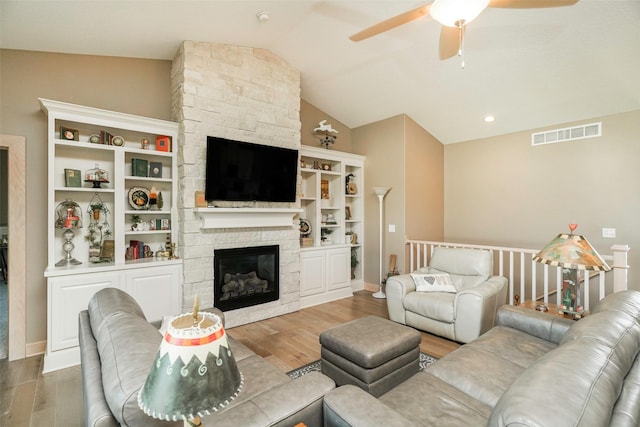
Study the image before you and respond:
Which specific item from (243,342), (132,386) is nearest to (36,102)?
(243,342)

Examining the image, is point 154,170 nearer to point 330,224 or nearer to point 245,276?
point 245,276

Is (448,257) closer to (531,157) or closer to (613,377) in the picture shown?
(531,157)

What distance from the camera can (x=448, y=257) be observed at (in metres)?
3.88

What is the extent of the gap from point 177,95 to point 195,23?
83cm

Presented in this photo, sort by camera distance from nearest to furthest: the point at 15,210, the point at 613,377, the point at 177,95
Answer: the point at 613,377 → the point at 15,210 → the point at 177,95

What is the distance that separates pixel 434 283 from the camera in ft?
11.7

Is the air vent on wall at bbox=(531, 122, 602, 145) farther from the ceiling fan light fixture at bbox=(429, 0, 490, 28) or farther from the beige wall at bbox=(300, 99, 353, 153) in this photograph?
the ceiling fan light fixture at bbox=(429, 0, 490, 28)

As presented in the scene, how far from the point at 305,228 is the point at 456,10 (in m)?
3.54

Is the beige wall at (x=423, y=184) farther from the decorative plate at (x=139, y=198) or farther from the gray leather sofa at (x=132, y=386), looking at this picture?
the gray leather sofa at (x=132, y=386)

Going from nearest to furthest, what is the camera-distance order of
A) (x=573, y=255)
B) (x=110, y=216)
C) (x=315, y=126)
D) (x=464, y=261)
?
(x=573, y=255)
(x=110, y=216)
(x=464, y=261)
(x=315, y=126)

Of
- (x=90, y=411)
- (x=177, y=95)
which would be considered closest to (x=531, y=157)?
(x=177, y=95)

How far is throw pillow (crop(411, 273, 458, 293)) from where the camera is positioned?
351cm

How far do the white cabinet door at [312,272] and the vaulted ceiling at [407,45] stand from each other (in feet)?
8.27

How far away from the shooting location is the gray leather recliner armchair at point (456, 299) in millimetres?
3029
